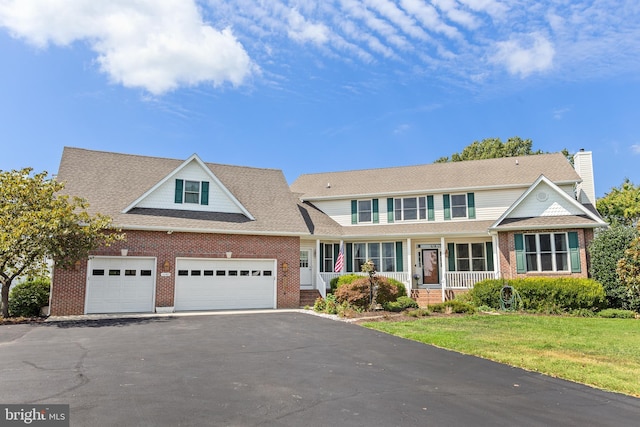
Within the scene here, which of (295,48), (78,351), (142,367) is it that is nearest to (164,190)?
(295,48)

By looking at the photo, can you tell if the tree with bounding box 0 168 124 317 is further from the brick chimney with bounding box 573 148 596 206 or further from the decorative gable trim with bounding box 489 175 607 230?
the brick chimney with bounding box 573 148 596 206

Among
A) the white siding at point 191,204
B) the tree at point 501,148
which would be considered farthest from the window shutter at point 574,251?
the tree at point 501,148

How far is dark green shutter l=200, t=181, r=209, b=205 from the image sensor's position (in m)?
19.6

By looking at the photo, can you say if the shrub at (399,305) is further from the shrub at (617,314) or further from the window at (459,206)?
the shrub at (617,314)

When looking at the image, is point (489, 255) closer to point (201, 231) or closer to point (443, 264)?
point (443, 264)

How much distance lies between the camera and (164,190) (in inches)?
749

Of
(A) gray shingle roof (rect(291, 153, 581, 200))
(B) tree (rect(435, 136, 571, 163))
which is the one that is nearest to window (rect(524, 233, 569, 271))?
(A) gray shingle roof (rect(291, 153, 581, 200))

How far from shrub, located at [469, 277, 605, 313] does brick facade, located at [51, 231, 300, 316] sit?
29.1 ft

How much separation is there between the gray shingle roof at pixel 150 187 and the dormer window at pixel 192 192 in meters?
0.70

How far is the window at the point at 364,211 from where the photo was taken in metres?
24.5

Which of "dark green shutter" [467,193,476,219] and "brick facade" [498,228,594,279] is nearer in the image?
"brick facade" [498,228,594,279]

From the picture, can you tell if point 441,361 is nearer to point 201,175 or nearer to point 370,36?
point 370,36

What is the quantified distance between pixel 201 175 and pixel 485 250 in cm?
1481

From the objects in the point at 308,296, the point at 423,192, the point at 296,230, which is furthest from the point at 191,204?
the point at 423,192
